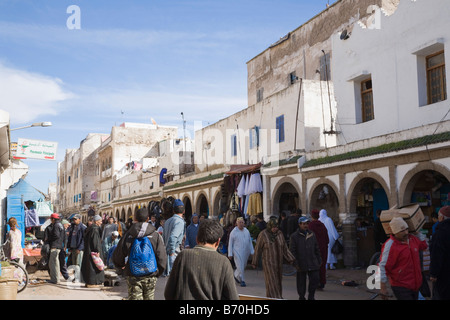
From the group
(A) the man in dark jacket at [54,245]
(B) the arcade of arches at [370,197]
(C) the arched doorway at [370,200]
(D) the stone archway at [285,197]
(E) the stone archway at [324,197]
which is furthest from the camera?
(D) the stone archway at [285,197]

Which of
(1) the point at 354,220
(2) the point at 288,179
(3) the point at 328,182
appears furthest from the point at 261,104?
(1) the point at 354,220

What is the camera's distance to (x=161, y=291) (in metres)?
9.63

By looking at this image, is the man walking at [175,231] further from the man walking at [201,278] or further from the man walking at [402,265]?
the man walking at [201,278]

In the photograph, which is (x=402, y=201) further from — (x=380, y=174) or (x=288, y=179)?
(x=288, y=179)

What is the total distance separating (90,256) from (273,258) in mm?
4399

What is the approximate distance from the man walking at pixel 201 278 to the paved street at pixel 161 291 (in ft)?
18.0

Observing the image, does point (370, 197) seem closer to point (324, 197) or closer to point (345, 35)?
point (324, 197)

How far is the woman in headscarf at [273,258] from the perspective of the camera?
25.7 ft

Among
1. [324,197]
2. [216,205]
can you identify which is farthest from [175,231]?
[216,205]

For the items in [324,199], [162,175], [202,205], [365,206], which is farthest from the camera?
[162,175]

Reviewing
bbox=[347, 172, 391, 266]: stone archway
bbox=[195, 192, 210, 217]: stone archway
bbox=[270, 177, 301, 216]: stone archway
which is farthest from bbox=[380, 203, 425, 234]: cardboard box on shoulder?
bbox=[195, 192, 210, 217]: stone archway

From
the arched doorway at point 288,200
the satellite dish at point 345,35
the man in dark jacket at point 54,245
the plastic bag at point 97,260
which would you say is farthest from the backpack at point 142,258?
the arched doorway at point 288,200

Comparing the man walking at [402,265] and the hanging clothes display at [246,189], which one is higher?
the hanging clothes display at [246,189]

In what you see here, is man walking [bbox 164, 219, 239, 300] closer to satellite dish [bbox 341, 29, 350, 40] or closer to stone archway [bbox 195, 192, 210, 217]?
satellite dish [bbox 341, 29, 350, 40]
